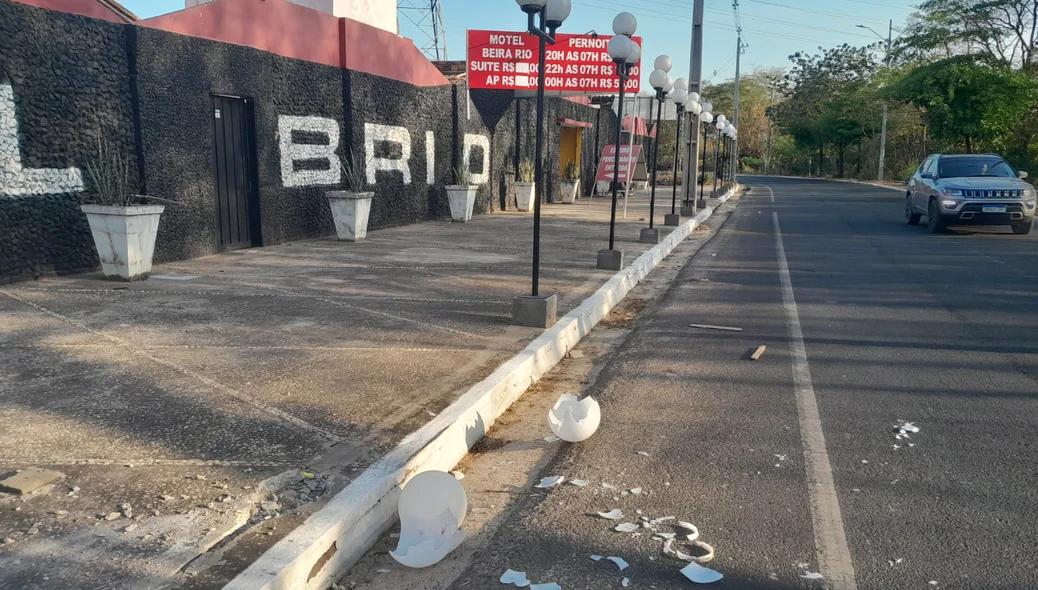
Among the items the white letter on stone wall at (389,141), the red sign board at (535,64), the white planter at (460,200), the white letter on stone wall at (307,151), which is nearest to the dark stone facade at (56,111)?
the white letter on stone wall at (307,151)

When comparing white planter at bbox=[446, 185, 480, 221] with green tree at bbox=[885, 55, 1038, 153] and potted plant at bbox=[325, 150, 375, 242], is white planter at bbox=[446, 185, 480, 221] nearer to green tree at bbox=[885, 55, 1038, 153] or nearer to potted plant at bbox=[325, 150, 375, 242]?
potted plant at bbox=[325, 150, 375, 242]

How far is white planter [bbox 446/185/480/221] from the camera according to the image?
1691 centimetres

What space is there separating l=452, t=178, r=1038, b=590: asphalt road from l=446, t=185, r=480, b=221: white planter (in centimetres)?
870

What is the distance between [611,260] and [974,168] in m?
10.5

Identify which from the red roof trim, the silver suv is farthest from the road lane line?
the red roof trim

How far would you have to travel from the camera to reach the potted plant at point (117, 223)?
815 centimetres

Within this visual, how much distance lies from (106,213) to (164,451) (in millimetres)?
5257

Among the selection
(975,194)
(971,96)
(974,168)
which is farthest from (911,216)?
(971,96)

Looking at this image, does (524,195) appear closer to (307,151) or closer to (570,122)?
(570,122)

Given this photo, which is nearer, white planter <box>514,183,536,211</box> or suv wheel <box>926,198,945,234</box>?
suv wheel <box>926,198,945,234</box>

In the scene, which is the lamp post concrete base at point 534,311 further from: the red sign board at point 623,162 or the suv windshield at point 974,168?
the suv windshield at point 974,168

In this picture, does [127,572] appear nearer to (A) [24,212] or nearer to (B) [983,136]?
(A) [24,212]

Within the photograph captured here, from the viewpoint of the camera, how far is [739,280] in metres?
10.5

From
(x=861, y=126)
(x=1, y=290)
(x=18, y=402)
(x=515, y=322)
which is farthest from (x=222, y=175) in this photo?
(x=861, y=126)
